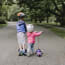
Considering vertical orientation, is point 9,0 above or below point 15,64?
above

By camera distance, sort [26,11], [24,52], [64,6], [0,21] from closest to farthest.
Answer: [24,52] → [26,11] → [64,6] → [0,21]

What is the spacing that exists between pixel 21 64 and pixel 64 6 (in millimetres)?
27454

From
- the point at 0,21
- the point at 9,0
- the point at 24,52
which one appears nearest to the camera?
the point at 24,52

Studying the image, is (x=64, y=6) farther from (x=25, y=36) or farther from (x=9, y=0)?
(x=25, y=36)

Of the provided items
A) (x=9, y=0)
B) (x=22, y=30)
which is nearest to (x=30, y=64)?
(x=22, y=30)

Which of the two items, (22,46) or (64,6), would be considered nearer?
(22,46)

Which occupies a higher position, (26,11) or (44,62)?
(26,11)

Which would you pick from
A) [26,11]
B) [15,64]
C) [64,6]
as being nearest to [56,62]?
[15,64]

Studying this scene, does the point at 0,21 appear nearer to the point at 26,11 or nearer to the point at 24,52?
the point at 26,11

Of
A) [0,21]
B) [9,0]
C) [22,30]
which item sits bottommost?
[0,21]

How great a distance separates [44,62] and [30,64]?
508 millimetres

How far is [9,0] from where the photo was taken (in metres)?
26.8

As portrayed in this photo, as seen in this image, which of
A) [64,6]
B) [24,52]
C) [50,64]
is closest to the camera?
[50,64]

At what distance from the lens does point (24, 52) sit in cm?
650
